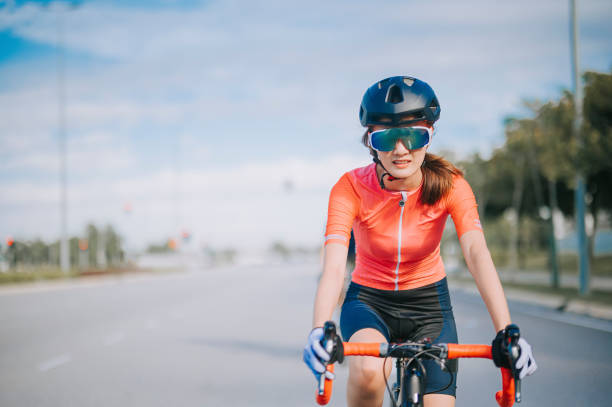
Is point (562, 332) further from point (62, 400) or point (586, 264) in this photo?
point (62, 400)

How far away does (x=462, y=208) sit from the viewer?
3191 mm

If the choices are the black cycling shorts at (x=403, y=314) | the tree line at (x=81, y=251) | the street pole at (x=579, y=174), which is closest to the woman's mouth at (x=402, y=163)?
the black cycling shorts at (x=403, y=314)

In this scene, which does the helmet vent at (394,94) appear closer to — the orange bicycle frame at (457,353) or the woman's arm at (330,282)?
the woman's arm at (330,282)

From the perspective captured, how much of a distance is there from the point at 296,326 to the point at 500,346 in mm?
11298

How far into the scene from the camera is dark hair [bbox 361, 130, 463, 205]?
125 inches

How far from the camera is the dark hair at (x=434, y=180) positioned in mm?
3168

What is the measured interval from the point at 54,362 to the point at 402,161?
24.6 ft

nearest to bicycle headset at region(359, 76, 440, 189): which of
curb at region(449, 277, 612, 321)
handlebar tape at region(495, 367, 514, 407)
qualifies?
handlebar tape at region(495, 367, 514, 407)

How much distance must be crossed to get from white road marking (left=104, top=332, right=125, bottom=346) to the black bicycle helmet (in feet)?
29.9

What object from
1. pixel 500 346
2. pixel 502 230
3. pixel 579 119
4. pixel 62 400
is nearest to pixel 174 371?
pixel 62 400

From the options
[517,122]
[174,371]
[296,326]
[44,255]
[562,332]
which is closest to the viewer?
[174,371]

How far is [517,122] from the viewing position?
89.0ft

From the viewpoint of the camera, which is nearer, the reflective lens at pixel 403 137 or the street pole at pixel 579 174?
the reflective lens at pixel 403 137

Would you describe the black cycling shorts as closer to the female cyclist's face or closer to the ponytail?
the ponytail
